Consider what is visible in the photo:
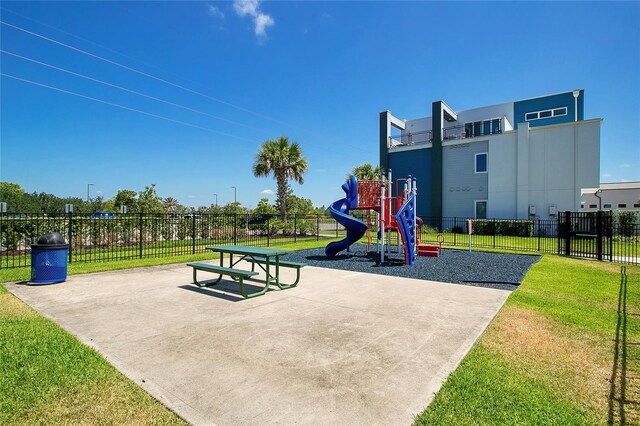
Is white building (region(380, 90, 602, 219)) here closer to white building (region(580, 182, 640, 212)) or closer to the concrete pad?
the concrete pad

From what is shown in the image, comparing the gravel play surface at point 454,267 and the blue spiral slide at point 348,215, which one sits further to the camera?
the blue spiral slide at point 348,215

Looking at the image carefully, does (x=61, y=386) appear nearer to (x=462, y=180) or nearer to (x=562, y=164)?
(x=562, y=164)

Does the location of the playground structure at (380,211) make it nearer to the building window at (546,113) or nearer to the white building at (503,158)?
the white building at (503,158)

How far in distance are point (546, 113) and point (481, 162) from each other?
895 centimetres

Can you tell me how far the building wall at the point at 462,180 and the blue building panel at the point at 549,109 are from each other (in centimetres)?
654

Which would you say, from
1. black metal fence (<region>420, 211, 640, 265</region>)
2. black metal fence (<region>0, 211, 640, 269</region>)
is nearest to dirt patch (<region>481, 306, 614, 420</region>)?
black metal fence (<region>0, 211, 640, 269</region>)

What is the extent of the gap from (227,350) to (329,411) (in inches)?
70.4

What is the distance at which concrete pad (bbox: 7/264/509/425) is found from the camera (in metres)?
2.98

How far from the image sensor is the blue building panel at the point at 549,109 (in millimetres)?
28016

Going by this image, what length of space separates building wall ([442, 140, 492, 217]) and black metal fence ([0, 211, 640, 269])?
1.45m


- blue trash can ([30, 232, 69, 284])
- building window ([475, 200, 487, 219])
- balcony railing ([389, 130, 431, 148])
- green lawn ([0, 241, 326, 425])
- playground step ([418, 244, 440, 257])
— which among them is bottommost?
green lawn ([0, 241, 326, 425])

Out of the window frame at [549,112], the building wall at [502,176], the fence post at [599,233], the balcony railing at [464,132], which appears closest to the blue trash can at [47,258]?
the fence post at [599,233]

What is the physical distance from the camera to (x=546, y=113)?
95.8 feet

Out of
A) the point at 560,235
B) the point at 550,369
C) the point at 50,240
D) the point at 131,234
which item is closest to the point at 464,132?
the point at 560,235
